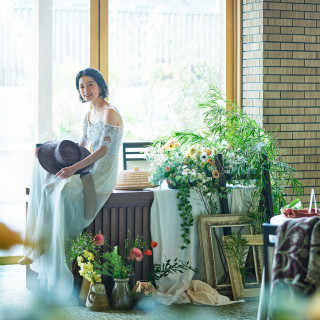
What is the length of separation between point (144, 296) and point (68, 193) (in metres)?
0.89

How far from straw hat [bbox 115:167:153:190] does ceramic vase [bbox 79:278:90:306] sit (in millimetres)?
749

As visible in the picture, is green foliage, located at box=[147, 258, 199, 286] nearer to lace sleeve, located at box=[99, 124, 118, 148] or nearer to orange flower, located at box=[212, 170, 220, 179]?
orange flower, located at box=[212, 170, 220, 179]

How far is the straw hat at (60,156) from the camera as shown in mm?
4098

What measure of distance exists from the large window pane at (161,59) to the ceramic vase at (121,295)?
5.81 ft

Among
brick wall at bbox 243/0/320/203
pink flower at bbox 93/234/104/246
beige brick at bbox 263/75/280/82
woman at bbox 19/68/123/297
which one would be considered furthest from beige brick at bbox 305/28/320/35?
pink flower at bbox 93/234/104/246

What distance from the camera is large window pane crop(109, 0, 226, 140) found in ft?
17.3

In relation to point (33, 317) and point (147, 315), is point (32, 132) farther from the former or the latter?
point (33, 317)

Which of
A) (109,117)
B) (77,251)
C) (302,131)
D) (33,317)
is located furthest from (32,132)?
(33,317)

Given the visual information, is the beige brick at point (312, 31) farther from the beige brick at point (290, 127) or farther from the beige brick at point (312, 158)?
the beige brick at point (312, 158)

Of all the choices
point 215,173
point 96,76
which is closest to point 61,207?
point 96,76

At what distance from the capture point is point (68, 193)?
397cm

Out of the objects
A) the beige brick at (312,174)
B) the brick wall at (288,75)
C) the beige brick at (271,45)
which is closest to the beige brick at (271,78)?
the brick wall at (288,75)

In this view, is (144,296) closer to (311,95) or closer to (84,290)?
(84,290)

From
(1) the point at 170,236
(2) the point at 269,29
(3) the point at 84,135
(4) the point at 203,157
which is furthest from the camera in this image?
(2) the point at 269,29
